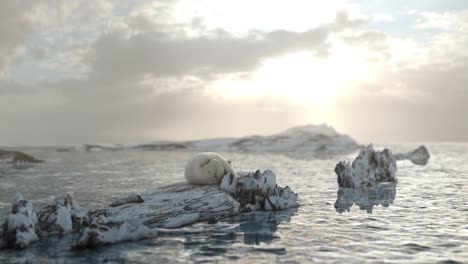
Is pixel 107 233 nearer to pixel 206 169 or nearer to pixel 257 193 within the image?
pixel 206 169

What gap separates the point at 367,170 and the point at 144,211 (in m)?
22.9

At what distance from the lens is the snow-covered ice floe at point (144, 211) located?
12.4 metres

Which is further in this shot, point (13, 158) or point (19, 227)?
point (13, 158)

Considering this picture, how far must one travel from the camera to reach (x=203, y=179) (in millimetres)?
18891

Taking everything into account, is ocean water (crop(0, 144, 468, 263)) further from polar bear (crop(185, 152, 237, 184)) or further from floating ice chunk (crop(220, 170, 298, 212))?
polar bear (crop(185, 152, 237, 184))

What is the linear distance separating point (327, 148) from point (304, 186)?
10537cm

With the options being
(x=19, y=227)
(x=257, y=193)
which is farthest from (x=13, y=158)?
(x=19, y=227)

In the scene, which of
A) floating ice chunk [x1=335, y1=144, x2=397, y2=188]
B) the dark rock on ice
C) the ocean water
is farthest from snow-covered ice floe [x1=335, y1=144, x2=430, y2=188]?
the dark rock on ice

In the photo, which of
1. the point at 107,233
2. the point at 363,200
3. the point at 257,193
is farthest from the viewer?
the point at 363,200

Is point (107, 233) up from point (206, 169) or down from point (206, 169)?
down

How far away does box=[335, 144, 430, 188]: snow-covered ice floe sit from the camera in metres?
29.8

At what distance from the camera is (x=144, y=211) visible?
1580 cm

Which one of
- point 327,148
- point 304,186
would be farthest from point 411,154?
point 304,186

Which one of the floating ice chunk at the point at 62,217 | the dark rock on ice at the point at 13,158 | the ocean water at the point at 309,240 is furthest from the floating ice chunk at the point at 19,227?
the dark rock on ice at the point at 13,158
